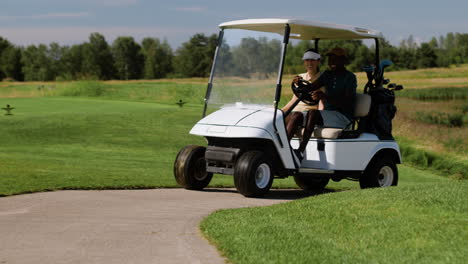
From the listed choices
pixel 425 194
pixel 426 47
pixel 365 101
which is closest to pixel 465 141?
pixel 365 101

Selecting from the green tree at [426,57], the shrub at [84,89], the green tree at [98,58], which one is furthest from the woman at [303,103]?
the green tree at [98,58]

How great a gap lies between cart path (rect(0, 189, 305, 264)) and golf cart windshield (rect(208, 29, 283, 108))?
4.79 ft

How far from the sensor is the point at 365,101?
11.4 m

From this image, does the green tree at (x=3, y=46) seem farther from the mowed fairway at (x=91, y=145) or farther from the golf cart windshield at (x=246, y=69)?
the golf cart windshield at (x=246, y=69)

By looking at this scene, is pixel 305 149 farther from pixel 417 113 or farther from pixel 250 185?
pixel 417 113

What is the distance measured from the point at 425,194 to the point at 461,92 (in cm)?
5407

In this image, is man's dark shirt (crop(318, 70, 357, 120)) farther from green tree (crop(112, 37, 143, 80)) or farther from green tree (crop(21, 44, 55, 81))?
green tree (crop(21, 44, 55, 81))

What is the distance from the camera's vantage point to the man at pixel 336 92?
11.0 metres

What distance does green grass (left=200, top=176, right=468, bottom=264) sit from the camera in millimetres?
6004

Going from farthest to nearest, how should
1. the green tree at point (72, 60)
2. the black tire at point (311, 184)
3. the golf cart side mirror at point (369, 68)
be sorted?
1. the green tree at point (72, 60)
2. the black tire at point (311, 184)
3. the golf cart side mirror at point (369, 68)

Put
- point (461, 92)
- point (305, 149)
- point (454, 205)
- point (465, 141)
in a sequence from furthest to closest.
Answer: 1. point (461, 92)
2. point (465, 141)
3. point (305, 149)
4. point (454, 205)

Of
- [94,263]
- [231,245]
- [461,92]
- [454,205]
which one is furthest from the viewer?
[461,92]

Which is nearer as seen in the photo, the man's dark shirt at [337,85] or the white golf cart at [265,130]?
the white golf cart at [265,130]

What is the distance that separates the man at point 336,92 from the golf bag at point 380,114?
42 centimetres
